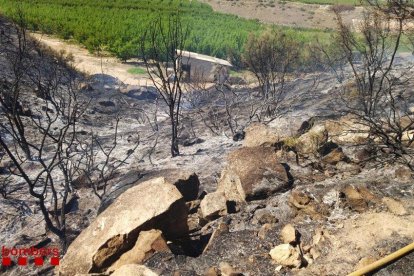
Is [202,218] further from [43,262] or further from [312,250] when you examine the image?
[43,262]

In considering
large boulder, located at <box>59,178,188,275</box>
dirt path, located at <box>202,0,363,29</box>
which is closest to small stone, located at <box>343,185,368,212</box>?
large boulder, located at <box>59,178,188,275</box>

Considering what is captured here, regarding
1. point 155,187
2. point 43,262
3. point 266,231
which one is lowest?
point 43,262

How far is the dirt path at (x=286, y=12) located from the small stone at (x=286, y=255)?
34558 millimetres

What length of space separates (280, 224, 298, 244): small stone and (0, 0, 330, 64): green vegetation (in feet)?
54.1

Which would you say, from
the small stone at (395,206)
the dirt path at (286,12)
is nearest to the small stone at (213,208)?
the small stone at (395,206)

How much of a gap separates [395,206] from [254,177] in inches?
87.2

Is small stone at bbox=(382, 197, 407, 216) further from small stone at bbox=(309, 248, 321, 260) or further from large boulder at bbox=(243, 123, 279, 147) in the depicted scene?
large boulder at bbox=(243, 123, 279, 147)

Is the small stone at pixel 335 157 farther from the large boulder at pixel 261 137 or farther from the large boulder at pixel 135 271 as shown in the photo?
the large boulder at pixel 135 271

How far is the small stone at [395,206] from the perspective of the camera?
4.85 metres

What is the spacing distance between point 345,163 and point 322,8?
122 ft

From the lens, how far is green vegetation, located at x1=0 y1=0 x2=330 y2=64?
22.0 metres

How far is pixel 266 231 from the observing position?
4941mm

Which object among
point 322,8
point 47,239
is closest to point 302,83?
point 47,239

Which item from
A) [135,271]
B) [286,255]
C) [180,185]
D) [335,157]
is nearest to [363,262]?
[286,255]
